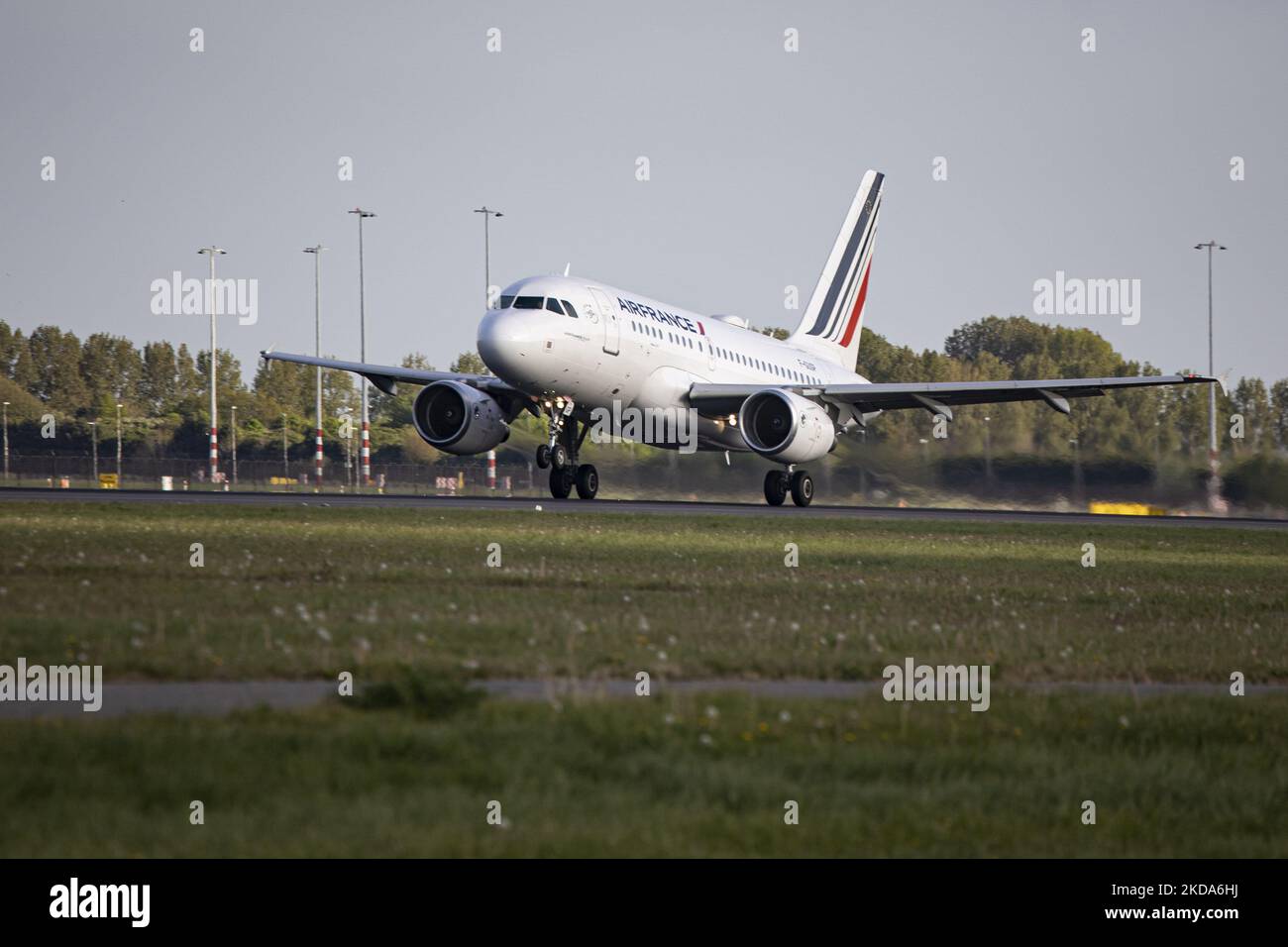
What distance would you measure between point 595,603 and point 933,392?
2903 cm

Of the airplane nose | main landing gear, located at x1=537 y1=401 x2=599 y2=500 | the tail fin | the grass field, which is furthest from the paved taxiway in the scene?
the tail fin

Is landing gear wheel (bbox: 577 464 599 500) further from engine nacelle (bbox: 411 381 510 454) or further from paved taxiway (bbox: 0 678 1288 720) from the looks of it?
paved taxiway (bbox: 0 678 1288 720)

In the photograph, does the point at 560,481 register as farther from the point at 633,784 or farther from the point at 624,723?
the point at 633,784

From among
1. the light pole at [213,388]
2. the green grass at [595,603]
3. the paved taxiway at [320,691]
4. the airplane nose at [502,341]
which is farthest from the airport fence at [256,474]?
the paved taxiway at [320,691]

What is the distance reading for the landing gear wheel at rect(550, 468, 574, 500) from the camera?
40000mm

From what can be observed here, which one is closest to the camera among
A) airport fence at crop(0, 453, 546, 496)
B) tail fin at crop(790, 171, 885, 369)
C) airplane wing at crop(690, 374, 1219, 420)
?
airplane wing at crop(690, 374, 1219, 420)

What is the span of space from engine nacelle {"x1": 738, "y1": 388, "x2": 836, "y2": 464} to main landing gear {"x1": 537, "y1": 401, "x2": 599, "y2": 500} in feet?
13.6

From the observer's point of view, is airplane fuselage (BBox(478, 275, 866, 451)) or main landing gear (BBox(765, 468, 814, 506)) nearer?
airplane fuselage (BBox(478, 275, 866, 451))

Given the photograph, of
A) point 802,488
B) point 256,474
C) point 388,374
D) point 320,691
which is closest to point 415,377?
point 388,374

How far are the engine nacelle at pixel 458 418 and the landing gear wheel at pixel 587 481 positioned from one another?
87.8 inches

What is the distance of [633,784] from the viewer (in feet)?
26.8
